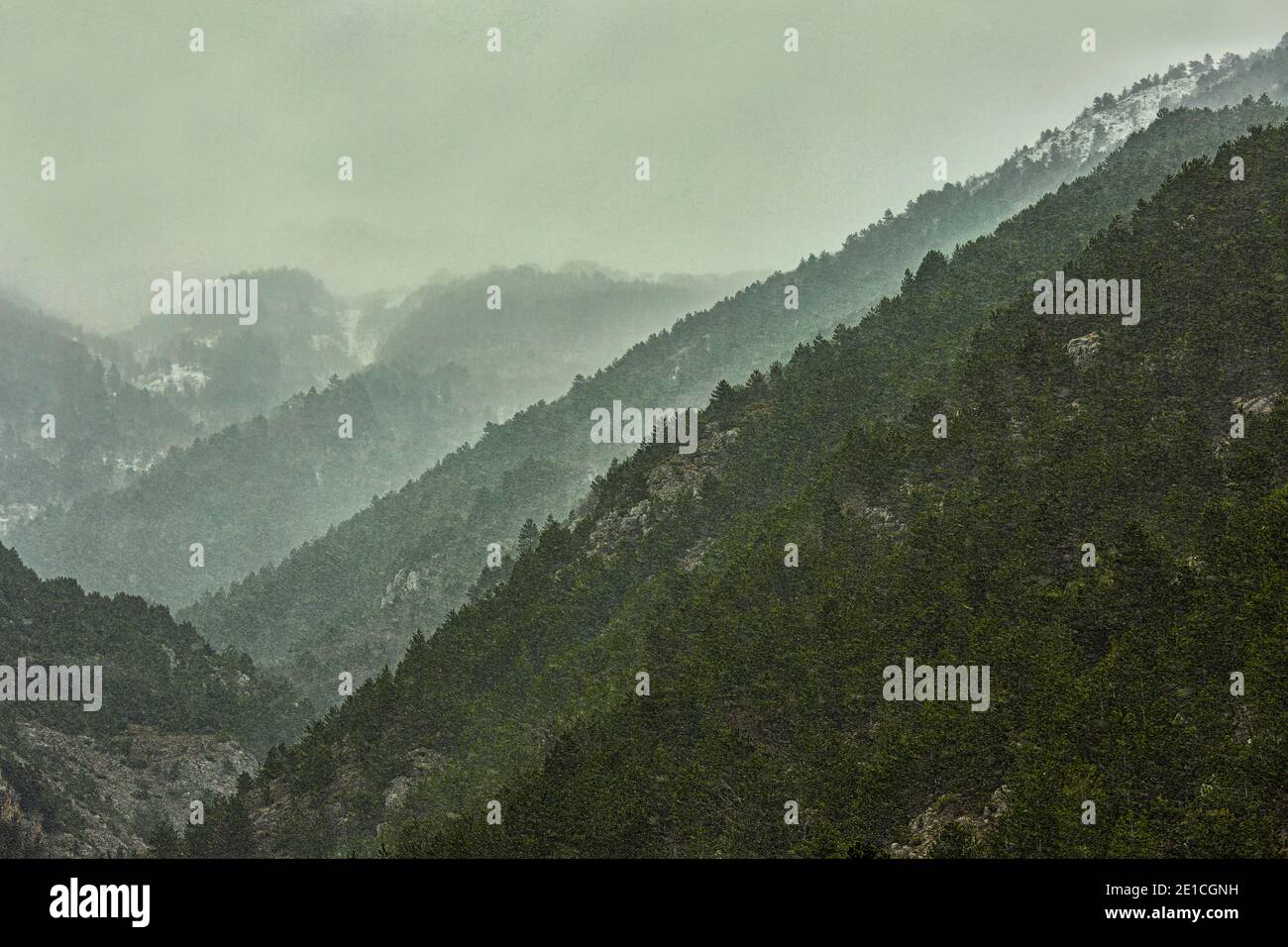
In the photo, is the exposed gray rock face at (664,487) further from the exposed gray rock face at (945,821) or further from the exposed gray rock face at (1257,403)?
the exposed gray rock face at (945,821)

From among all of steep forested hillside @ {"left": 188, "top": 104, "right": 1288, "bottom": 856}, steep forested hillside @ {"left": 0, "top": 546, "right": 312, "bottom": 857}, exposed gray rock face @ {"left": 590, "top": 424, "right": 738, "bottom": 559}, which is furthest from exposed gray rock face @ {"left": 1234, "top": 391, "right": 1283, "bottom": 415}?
steep forested hillside @ {"left": 0, "top": 546, "right": 312, "bottom": 857}

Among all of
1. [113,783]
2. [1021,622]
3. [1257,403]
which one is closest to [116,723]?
[113,783]

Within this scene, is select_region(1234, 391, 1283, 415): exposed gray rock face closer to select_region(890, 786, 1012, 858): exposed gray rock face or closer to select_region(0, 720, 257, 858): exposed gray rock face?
select_region(890, 786, 1012, 858): exposed gray rock face

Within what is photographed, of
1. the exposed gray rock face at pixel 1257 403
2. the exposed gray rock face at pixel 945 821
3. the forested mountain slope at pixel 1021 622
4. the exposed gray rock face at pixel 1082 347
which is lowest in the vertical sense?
the exposed gray rock face at pixel 945 821

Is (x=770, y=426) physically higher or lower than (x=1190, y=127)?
lower

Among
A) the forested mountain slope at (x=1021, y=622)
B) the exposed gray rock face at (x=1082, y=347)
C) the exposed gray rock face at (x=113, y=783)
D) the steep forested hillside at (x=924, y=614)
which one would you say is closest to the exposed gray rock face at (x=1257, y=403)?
the forested mountain slope at (x=1021, y=622)
